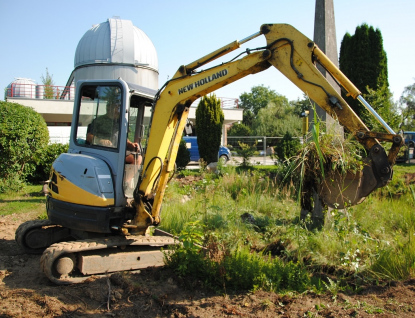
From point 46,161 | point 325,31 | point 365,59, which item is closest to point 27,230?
point 325,31

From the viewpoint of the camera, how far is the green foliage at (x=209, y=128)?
18453 mm

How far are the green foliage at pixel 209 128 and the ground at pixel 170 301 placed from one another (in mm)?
12985

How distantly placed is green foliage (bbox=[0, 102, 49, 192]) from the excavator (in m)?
7.18

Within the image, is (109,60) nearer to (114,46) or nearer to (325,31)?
(114,46)

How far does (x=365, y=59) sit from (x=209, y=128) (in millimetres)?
7786

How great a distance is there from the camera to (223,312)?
4.66m

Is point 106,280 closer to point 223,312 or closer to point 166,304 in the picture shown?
point 166,304

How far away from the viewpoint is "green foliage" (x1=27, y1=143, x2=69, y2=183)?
14.1m

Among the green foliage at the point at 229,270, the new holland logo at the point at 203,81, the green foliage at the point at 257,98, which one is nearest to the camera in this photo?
the green foliage at the point at 229,270

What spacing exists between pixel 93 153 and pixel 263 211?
4.65 meters

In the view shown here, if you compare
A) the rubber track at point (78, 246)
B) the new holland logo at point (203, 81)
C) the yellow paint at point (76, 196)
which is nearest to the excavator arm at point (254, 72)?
the new holland logo at point (203, 81)

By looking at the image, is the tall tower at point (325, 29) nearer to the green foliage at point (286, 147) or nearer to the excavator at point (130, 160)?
the excavator at point (130, 160)

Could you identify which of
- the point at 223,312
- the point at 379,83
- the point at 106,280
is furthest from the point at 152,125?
the point at 379,83

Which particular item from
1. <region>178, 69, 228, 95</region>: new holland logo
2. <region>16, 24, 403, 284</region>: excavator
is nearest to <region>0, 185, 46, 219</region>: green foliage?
<region>16, 24, 403, 284</region>: excavator
